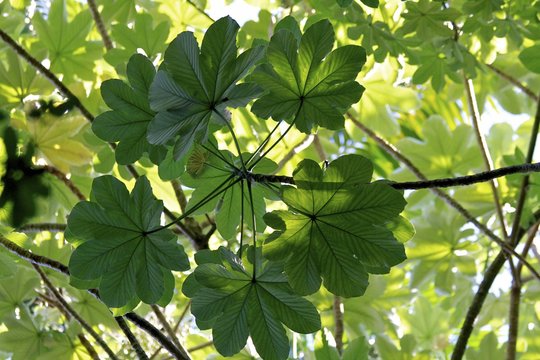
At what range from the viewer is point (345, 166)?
71 centimetres

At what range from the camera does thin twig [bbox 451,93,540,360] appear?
118 centimetres

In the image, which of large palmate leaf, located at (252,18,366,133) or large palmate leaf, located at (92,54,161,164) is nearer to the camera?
large palmate leaf, located at (252,18,366,133)

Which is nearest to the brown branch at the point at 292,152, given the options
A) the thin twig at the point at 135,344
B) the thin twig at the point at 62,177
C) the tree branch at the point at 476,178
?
the thin twig at the point at 62,177

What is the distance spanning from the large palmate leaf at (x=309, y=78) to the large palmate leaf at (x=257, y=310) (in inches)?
6.8

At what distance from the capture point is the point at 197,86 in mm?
722

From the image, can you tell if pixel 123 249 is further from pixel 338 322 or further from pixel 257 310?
pixel 338 322

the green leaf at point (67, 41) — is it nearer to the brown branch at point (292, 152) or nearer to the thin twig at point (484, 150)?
the brown branch at point (292, 152)

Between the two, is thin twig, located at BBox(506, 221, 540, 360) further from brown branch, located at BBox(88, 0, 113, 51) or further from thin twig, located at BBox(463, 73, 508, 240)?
brown branch, located at BBox(88, 0, 113, 51)

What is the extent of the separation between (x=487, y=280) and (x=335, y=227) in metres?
0.65

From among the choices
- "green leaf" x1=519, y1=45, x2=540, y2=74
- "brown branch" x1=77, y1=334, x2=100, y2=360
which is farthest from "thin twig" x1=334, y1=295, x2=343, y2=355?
"green leaf" x1=519, y1=45, x2=540, y2=74

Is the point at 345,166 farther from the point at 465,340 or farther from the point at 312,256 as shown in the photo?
the point at 465,340

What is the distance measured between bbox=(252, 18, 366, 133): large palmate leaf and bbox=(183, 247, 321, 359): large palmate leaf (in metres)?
0.17

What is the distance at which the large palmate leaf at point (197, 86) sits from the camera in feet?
2.33

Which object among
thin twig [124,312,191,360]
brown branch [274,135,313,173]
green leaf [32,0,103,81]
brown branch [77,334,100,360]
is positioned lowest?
thin twig [124,312,191,360]
